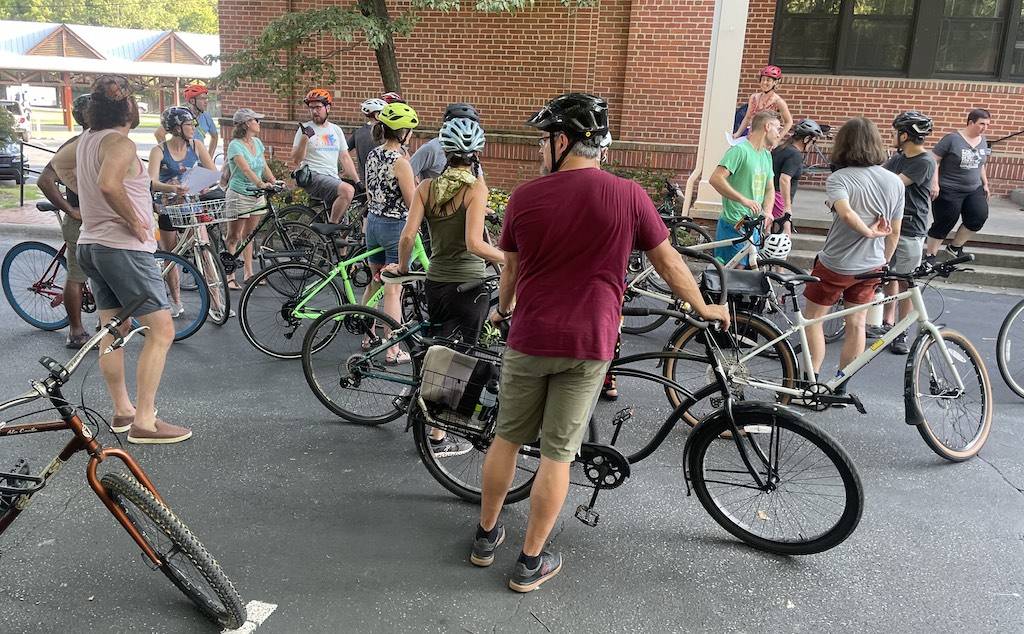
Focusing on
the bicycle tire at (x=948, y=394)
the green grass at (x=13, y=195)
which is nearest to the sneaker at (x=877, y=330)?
the bicycle tire at (x=948, y=394)

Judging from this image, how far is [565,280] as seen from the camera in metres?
2.79

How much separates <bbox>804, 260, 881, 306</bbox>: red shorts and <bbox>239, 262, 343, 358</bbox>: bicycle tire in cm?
336

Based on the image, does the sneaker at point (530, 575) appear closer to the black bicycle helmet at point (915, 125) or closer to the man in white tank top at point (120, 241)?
the man in white tank top at point (120, 241)

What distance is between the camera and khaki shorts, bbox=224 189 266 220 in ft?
22.1

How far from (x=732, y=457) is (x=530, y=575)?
1103 millimetres

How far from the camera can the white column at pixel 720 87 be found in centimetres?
917

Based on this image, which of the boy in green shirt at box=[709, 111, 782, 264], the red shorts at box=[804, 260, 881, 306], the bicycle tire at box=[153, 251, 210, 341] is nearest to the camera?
the red shorts at box=[804, 260, 881, 306]

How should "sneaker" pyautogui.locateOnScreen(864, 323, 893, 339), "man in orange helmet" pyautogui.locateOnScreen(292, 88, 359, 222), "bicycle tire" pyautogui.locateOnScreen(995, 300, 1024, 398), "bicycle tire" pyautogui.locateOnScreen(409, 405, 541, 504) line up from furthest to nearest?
"man in orange helmet" pyautogui.locateOnScreen(292, 88, 359, 222) → "sneaker" pyautogui.locateOnScreen(864, 323, 893, 339) → "bicycle tire" pyautogui.locateOnScreen(995, 300, 1024, 398) → "bicycle tire" pyautogui.locateOnScreen(409, 405, 541, 504)

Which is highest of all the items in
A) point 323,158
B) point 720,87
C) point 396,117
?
point 720,87

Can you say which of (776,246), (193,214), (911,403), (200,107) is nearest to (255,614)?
(911,403)

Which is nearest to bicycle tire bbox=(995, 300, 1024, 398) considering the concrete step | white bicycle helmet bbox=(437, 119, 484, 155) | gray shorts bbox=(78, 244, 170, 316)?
the concrete step

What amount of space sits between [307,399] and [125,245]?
1.53m

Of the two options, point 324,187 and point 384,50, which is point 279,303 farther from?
point 384,50

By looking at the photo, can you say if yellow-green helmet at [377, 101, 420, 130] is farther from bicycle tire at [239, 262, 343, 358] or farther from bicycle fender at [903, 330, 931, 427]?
bicycle fender at [903, 330, 931, 427]
